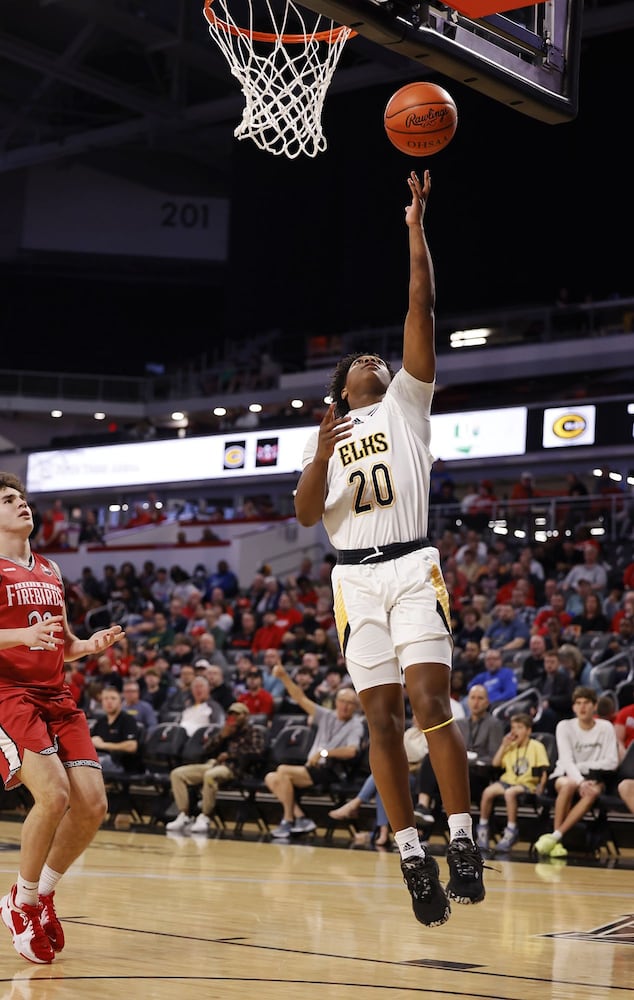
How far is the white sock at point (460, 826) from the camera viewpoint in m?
4.62

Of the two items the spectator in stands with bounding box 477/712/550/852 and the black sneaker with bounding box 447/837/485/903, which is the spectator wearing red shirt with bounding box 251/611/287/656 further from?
the black sneaker with bounding box 447/837/485/903

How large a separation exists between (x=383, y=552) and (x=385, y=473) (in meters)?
0.33

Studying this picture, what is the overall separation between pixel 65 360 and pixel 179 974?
110ft

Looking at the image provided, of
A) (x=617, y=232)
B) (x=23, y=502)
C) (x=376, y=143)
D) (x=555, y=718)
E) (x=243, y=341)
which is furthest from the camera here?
(x=243, y=341)

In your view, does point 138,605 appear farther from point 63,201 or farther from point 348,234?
point 63,201

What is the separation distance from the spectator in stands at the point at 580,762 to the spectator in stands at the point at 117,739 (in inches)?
184

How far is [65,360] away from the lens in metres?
37.0

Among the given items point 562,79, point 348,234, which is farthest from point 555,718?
point 348,234

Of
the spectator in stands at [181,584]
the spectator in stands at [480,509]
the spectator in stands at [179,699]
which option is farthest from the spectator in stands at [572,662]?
the spectator in stands at [181,584]

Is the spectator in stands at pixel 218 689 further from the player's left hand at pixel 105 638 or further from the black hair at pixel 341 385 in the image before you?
the black hair at pixel 341 385

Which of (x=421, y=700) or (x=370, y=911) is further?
(x=370, y=911)

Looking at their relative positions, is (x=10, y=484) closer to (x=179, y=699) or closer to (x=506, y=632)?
(x=179, y=699)

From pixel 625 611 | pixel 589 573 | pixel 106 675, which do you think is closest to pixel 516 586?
pixel 589 573

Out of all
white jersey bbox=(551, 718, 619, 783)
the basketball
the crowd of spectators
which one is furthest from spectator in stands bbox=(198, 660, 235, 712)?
the basketball
